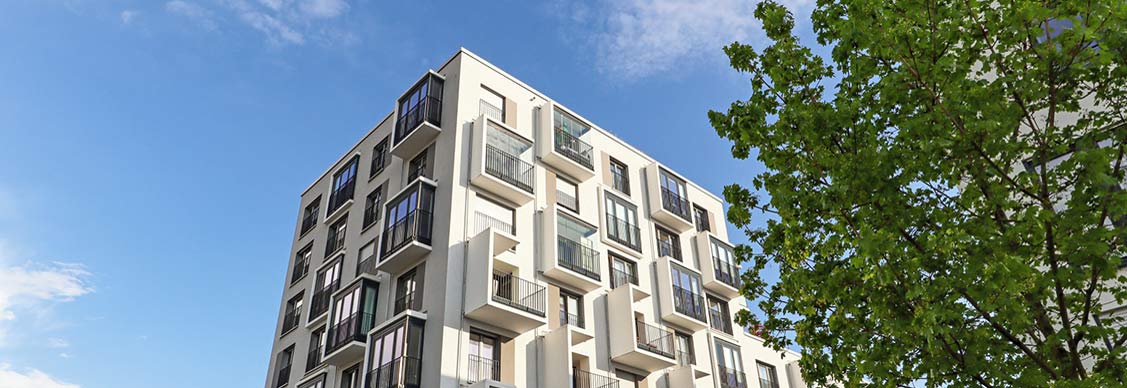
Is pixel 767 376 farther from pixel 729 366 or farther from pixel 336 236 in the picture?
pixel 336 236

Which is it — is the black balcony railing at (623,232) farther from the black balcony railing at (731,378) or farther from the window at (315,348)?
the window at (315,348)

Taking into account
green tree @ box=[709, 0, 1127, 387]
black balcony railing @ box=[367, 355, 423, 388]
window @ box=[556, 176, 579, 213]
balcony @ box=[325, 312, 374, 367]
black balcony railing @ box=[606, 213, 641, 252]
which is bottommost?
green tree @ box=[709, 0, 1127, 387]

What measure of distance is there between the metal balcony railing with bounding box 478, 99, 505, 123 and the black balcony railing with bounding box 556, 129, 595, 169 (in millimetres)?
2499

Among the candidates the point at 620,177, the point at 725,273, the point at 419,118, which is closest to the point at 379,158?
the point at 419,118

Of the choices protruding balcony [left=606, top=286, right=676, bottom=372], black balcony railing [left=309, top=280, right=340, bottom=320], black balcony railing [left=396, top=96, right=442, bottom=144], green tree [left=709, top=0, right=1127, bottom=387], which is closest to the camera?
green tree [left=709, top=0, right=1127, bottom=387]

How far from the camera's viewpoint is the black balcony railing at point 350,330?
1038 inches

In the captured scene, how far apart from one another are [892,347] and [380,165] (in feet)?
89.7

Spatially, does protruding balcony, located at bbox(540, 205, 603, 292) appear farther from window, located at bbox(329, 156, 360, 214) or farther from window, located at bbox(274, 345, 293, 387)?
window, located at bbox(274, 345, 293, 387)

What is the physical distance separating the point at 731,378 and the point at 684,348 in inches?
112

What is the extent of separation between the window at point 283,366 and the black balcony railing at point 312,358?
1.81m

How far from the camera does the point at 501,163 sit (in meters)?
28.2

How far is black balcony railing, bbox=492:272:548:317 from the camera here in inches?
987

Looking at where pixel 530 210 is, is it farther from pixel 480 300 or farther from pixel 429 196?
pixel 480 300

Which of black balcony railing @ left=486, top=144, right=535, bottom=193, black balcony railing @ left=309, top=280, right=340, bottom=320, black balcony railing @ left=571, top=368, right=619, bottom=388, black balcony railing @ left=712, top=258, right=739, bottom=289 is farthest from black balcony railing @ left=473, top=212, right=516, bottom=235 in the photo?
black balcony railing @ left=712, top=258, right=739, bottom=289
